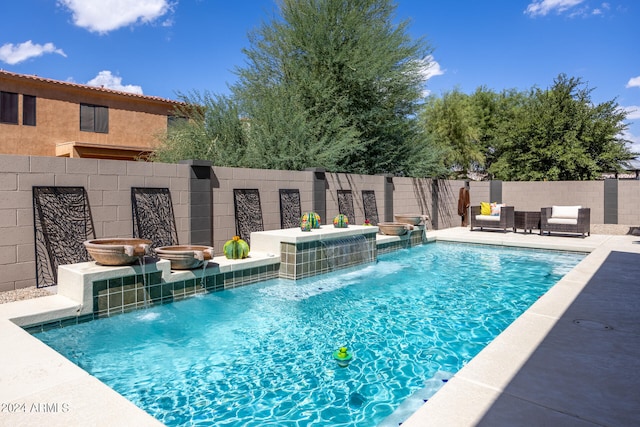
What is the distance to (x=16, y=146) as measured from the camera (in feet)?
48.8

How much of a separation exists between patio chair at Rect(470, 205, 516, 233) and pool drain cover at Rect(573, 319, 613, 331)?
8.91 m

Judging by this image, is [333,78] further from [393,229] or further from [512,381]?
[512,381]

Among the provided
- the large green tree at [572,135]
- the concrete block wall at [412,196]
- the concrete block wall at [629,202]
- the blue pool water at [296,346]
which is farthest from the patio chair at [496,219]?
the large green tree at [572,135]

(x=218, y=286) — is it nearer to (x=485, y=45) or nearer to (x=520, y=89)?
(x=485, y=45)

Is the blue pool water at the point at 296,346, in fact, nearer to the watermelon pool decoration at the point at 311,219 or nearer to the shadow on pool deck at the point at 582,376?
the shadow on pool deck at the point at 582,376

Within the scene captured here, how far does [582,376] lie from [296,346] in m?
2.26

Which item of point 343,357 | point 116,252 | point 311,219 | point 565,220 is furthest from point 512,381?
point 565,220

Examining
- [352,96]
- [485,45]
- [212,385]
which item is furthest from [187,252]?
[485,45]

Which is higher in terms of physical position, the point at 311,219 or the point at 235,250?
the point at 311,219

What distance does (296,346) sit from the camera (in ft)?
12.6

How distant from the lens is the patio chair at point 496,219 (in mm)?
12070

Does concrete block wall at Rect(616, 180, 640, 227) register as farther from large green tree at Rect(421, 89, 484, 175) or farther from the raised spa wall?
the raised spa wall

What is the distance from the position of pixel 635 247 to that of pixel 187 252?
Result: 9.11 m

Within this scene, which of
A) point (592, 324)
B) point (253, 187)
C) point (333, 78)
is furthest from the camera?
point (333, 78)
